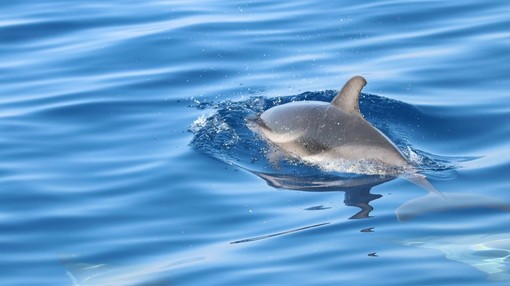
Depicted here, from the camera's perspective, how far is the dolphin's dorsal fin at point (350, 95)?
41.5 feet

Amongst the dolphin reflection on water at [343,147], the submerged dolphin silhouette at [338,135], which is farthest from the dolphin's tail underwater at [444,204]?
the submerged dolphin silhouette at [338,135]

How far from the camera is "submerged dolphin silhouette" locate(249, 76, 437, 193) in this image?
12539 millimetres

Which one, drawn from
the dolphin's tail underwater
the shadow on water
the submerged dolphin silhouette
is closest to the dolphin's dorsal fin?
the submerged dolphin silhouette

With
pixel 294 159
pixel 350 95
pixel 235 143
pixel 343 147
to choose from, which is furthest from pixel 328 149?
pixel 235 143

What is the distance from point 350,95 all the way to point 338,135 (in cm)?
49

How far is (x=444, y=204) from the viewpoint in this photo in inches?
443

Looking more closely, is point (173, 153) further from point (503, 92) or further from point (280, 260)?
point (503, 92)

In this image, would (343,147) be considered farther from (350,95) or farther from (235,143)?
(235,143)

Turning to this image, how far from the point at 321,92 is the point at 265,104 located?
79 centimetres

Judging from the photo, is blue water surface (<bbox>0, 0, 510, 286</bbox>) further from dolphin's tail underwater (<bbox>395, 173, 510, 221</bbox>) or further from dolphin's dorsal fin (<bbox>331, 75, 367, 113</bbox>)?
dolphin's dorsal fin (<bbox>331, 75, 367, 113</bbox>)

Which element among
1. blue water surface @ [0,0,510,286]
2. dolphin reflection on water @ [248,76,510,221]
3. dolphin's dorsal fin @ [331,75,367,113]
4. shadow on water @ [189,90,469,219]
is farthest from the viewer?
dolphin's dorsal fin @ [331,75,367,113]

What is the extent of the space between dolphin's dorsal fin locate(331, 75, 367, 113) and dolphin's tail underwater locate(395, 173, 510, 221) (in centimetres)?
165

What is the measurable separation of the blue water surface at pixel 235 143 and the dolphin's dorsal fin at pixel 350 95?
2.68 feet

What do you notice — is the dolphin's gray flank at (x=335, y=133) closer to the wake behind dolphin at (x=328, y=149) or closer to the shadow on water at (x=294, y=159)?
the wake behind dolphin at (x=328, y=149)
